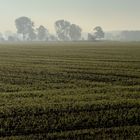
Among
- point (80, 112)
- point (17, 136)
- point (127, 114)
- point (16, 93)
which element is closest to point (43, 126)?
point (17, 136)

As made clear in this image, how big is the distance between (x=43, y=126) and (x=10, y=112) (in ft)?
7.65

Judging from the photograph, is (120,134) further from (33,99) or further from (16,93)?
(16,93)

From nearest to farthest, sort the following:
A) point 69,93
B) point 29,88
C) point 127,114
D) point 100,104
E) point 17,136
Answer: point 17,136 → point 127,114 → point 100,104 → point 69,93 → point 29,88

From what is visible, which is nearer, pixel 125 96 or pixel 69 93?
pixel 125 96

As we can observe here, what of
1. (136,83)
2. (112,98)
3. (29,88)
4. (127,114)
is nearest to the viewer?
(127,114)

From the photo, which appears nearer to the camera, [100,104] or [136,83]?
[100,104]

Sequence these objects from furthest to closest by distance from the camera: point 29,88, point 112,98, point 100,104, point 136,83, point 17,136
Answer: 1. point 136,83
2. point 29,88
3. point 112,98
4. point 100,104
5. point 17,136

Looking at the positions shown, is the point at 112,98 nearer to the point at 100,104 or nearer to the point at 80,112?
the point at 100,104

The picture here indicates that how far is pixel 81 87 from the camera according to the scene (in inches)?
793

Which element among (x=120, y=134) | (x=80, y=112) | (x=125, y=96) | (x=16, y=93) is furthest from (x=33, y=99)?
(x=120, y=134)

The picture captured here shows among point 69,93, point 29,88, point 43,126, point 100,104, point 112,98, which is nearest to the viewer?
point 43,126

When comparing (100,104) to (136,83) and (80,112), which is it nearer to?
(80,112)

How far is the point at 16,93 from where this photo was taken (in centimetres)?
1816

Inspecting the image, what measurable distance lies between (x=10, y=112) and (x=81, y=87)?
7102mm
